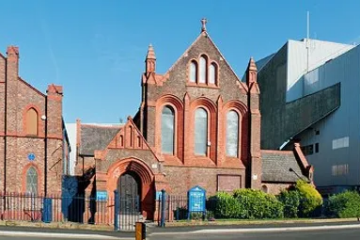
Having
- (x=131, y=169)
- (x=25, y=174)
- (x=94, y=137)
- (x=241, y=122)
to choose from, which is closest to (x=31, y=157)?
(x=25, y=174)

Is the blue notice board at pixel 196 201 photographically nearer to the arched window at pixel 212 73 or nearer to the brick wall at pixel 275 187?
the brick wall at pixel 275 187

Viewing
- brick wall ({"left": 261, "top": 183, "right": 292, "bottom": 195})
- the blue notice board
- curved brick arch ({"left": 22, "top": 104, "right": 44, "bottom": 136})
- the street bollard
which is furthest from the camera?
brick wall ({"left": 261, "top": 183, "right": 292, "bottom": 195})

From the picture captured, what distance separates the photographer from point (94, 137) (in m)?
42.3

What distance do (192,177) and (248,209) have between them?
5514 mm

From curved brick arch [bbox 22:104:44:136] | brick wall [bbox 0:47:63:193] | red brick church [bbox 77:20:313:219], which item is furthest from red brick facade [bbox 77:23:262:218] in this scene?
curved brick arch [bbox 22:104:44:136]

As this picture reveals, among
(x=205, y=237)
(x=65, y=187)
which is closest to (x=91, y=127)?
(x=65, y=187)

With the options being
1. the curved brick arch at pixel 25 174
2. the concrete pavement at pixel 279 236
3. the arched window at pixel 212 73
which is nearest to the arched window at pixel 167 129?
the arched window at pixel 212 73

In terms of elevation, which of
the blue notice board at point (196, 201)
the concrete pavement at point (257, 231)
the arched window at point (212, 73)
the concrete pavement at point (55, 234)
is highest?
the arched window at point (212, 73)

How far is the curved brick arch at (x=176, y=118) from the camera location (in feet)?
117

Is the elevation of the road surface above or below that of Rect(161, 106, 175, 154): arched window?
below

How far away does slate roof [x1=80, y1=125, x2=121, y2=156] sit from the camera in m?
41.2

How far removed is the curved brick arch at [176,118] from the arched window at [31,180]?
8.87 metres

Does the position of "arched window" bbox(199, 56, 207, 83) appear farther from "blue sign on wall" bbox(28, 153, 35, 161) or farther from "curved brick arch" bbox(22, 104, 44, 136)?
"blue sign on wall" bbox(28, 153, 35, 161)

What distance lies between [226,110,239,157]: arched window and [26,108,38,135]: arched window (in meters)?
13.8
